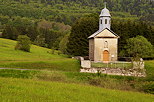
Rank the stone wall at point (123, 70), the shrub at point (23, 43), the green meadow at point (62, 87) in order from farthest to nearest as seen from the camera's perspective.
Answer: the shrub at point (23, 43) → the stone wall at point (123, 70) → the green meadow at point (62, 87)

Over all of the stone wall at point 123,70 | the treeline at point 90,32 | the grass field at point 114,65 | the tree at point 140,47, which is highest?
the treeline at point 90,32

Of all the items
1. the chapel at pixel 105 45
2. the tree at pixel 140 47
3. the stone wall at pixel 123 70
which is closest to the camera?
the stone wall at pixel 123 70

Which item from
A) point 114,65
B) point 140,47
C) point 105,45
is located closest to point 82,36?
point 105,45

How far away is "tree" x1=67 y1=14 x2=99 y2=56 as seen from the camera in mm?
59031

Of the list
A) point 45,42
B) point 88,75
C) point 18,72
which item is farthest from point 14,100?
point 45,42

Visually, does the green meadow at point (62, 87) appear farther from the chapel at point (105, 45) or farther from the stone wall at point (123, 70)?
the chapel at point (105, 45)

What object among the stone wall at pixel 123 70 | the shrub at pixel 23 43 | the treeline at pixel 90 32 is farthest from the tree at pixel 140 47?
the shrub at pixel 23 43

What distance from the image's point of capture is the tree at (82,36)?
59.0 metres

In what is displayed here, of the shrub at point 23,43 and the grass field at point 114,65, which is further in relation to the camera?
the shrub at point 23,43

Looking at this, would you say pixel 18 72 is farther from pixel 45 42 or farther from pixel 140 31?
pixel 45 42

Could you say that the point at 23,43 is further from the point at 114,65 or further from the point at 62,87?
Result: the point at 62,87

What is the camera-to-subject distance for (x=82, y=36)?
59438 millimetres

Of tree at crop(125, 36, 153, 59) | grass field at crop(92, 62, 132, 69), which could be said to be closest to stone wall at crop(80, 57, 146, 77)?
grass field at crop(92, 62, 132, 69)

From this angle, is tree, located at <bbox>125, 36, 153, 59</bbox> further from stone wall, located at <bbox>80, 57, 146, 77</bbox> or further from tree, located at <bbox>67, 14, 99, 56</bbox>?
stone wall, located at <bbox>80, 57, 146, 77</bbox>
